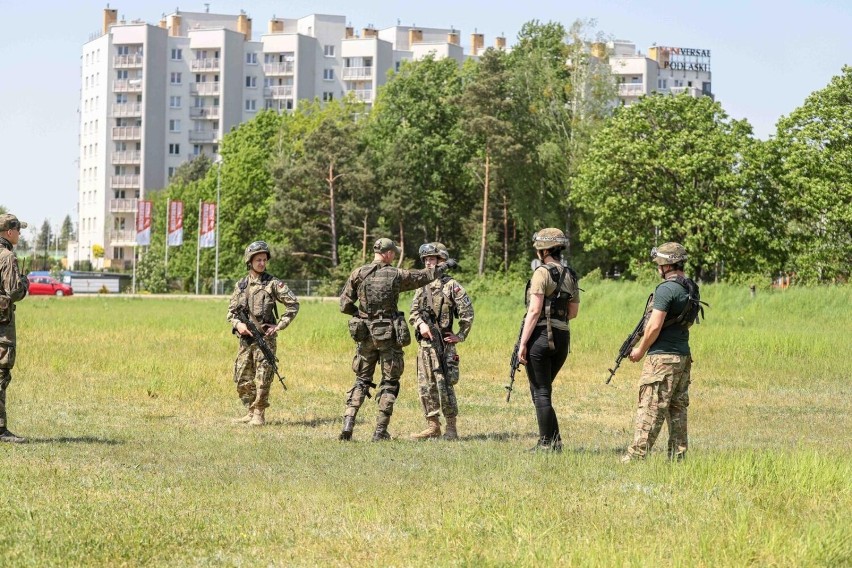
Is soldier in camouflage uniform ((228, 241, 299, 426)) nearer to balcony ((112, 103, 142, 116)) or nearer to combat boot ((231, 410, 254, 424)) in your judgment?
combat boot ((231, 410, 254, 424))

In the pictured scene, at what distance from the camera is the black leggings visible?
1097 cm

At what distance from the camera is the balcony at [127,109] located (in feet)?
415

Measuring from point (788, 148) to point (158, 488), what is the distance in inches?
2130

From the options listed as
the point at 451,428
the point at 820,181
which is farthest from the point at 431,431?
the point at 820,181

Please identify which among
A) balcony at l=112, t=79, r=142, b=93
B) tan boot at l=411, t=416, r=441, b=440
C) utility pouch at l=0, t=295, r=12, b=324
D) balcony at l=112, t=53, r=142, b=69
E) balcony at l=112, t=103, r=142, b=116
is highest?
balcony at l=112, t=53, r=142, b=69

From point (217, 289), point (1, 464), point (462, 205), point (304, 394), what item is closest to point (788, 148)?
point (462, 205)

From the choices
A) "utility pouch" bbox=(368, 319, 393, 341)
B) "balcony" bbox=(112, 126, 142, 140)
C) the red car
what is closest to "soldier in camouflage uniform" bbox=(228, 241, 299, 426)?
"utility pouch" bbox=(368, 319, 393, 341)

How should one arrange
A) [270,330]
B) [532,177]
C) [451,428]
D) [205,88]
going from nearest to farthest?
[451,428]
[270,330]
[532,177]
[205,88]

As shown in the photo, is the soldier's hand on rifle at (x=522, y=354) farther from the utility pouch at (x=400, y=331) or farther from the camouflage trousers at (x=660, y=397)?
the utility pouch at (x=400, y=331)

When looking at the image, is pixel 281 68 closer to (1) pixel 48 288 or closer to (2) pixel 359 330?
(1) pixel 48 288

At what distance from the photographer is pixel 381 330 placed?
40.7ft

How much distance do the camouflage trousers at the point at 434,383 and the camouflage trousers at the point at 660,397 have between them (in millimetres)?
3167

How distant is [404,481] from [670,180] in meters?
53.7

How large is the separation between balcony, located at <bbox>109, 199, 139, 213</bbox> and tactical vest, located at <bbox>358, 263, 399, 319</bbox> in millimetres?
117323
